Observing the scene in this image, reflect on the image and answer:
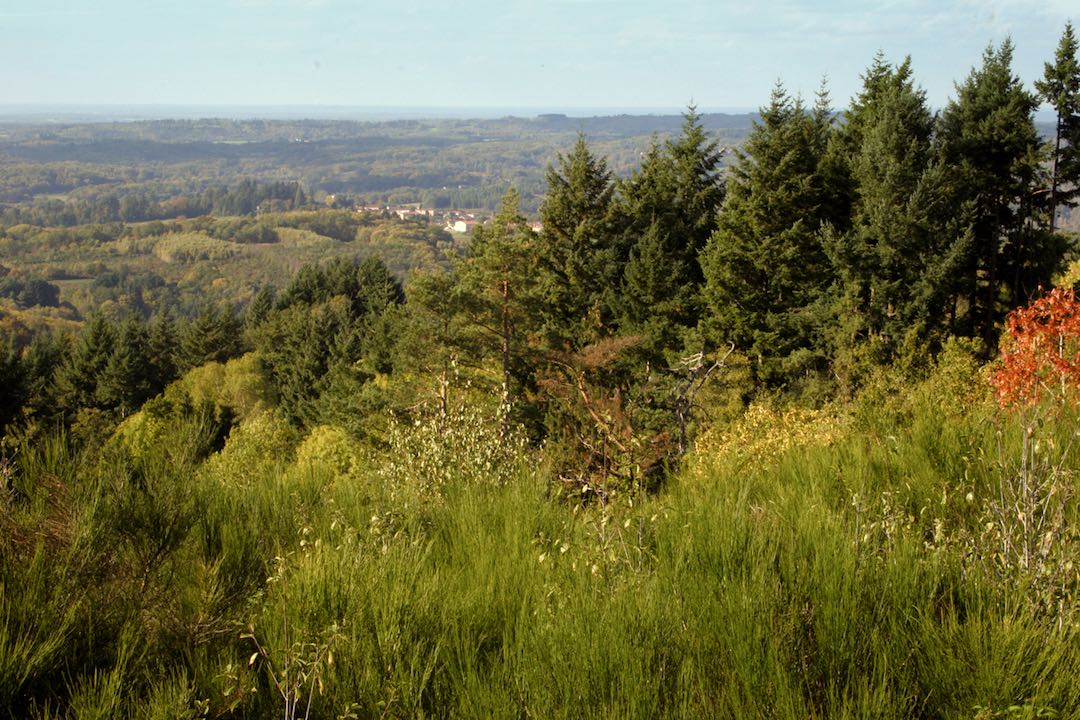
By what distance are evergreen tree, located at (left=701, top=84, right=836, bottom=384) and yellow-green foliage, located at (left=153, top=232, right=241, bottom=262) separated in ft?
541

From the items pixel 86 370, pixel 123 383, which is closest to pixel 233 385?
pixel 123 383

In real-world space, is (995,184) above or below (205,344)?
above

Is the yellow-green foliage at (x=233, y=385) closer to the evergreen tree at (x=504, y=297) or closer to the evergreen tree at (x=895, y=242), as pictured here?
the evergreen tree at (x=504, y=297)

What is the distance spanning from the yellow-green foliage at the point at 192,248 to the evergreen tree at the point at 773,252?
165m

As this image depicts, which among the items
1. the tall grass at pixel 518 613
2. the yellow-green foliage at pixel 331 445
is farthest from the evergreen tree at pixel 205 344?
the tall grass at pixel 518 613

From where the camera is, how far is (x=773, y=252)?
24.0 metres

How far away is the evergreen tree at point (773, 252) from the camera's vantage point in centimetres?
2381

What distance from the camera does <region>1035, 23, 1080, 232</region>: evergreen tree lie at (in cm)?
2316

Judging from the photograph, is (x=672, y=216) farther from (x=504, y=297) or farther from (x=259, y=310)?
(x=259, y=310)

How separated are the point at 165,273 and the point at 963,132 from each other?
6348 inches

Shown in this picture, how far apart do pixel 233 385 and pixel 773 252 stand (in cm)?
3807

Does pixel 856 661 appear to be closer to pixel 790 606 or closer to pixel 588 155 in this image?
pixel 790 606

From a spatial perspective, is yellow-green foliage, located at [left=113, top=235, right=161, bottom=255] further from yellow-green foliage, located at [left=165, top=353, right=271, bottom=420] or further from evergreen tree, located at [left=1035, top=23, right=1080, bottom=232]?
evergreen tree, located at [left=1035, top=23, right=1080, bottom=232]

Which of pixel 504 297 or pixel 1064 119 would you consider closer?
pixel 504 297
